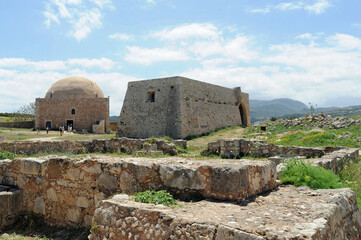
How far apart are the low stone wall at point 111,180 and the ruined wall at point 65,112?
28.9 meters

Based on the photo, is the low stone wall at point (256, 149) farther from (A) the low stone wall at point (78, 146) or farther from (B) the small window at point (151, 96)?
(B) the small window at point (151, 96)

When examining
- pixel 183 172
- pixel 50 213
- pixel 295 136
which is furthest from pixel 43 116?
pixel 183 172

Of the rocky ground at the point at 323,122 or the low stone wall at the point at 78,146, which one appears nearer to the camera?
the low stone wall at the point at 78,146

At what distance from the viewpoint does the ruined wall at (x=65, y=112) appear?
108 ft

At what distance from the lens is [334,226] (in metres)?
2.99

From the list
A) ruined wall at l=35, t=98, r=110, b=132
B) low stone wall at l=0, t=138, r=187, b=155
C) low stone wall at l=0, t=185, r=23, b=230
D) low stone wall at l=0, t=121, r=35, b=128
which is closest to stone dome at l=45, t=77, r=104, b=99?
ruined wall at l=35, t=98, r=110, b=132

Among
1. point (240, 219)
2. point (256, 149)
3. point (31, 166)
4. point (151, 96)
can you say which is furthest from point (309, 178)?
point (151, 96)

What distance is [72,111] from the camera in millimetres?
33281

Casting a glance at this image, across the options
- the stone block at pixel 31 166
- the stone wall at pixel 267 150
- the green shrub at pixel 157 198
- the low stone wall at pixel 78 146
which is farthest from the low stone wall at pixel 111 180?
the stone wall at pixel 267 150

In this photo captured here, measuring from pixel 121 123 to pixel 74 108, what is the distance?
13463mm

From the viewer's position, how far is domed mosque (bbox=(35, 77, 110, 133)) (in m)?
33.0

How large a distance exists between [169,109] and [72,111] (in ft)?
57.8

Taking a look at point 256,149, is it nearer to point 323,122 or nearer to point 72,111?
point 323,122

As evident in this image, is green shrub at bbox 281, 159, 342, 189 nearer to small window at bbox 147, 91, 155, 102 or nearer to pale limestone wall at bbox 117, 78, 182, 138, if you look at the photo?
pale limestone wall at bbox 117, 78, 182, 138
